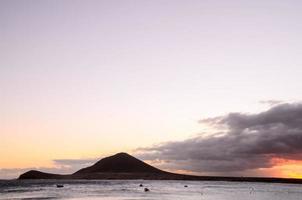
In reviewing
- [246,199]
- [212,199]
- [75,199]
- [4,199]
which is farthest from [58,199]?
[246,199]

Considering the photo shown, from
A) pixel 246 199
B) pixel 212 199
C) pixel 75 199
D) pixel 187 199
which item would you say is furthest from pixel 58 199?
pixel 246 199

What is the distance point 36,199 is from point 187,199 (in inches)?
1113

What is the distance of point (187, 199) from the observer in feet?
273

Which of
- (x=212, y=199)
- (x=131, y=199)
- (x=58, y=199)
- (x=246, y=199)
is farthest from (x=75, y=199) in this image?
(x=246, y=199)

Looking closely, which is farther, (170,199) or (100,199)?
(170,199)

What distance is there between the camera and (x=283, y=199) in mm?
91938

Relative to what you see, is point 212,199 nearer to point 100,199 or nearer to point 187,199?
point 187,199

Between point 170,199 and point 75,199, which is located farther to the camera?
point 170,199

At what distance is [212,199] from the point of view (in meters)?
85.2

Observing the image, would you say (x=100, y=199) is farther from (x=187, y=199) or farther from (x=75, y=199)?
(x=187, y=199)

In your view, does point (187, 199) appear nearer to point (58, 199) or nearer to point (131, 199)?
point (131, 199)

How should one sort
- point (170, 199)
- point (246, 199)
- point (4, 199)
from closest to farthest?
point (4, 199) → point (170, 199) → point (246, 199)

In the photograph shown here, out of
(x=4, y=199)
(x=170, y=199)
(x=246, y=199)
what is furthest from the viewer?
(x=246, y=199)

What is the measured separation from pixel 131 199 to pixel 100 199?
553 cm
